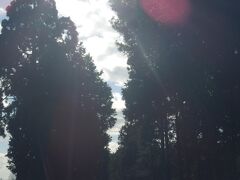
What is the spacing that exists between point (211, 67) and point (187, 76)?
3.75 ft

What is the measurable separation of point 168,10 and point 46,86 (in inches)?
580

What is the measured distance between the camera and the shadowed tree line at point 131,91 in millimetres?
22453

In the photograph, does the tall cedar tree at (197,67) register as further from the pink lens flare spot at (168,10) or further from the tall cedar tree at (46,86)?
the tall cedar tree at (46,86)

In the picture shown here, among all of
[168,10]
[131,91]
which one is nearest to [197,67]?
[168,10]

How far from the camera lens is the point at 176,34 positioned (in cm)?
2292

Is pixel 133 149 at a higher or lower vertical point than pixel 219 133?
higher

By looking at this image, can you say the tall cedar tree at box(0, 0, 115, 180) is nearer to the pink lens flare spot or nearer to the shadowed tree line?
the shadowed tree line

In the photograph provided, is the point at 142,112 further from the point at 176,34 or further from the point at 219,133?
the point at 176,34

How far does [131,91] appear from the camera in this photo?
118 feet

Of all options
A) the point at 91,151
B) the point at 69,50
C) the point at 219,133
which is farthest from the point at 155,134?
the point at 219,133

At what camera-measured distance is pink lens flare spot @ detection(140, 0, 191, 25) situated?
71.8 feet

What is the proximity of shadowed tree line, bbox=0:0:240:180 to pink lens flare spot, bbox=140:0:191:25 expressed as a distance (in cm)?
29

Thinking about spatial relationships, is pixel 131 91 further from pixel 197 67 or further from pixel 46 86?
pixel 197 67

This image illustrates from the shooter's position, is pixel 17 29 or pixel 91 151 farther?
pixel 91 151
